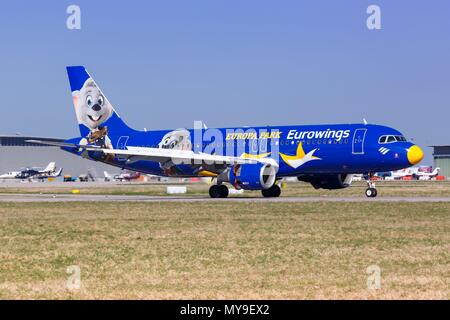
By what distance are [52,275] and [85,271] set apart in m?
0.74

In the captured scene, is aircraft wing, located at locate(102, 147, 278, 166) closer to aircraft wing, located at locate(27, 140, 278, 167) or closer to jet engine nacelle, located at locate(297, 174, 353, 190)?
aircraft wing, located at locate(27, 140, 278, 167)

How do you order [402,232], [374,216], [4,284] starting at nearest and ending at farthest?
[4,284] < [402,232] < [374,216]

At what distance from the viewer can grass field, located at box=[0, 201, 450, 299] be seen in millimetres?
14750

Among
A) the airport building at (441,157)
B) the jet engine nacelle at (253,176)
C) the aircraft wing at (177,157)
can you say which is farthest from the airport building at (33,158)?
the jet engine nacelle at (253,176)

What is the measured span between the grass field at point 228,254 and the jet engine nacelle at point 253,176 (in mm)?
11792

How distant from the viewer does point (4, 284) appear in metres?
15.5

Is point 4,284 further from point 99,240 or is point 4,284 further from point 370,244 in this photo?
point 370,244

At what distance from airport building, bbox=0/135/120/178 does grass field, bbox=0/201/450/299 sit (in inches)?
5295

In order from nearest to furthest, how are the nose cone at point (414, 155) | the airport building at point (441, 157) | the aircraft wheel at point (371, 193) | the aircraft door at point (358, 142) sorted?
the nose cone at point (414, 155) < the aircraft door at point (358, 142) < the aircraft wheel at point (371, 193) < the airport building at point (441, 157)

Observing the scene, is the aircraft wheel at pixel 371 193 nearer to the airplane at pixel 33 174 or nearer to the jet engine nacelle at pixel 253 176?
the jet engine nacelle at pixel 253 176

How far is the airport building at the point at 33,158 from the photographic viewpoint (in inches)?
6496

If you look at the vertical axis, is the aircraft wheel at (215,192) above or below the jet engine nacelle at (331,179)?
below

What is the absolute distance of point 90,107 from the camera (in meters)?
57.8
